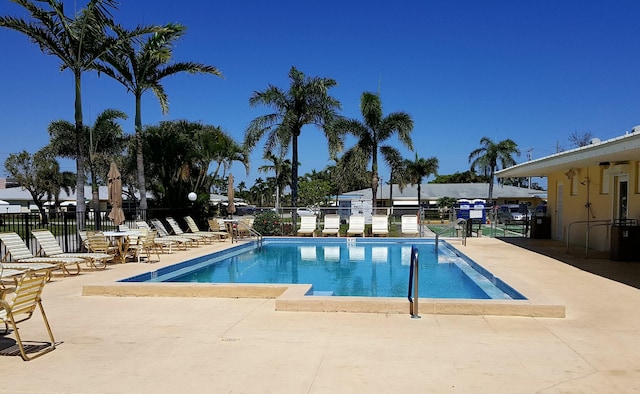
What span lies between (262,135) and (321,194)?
15.3m

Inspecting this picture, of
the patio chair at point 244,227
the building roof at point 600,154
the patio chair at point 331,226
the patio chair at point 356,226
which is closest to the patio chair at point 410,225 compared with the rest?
the patio chair at point 356,226

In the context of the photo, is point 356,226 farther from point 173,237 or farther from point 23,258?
point 23,258

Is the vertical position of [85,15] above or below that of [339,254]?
above

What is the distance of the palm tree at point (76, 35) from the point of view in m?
12.5

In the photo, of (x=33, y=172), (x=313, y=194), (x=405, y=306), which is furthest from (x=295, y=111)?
(x=33, y=172)

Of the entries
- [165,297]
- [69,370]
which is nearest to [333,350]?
[69,370]

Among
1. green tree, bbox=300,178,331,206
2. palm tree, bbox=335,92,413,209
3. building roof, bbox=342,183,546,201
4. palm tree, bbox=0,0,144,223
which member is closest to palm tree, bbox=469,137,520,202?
building roof, bbox=342,183,546,201

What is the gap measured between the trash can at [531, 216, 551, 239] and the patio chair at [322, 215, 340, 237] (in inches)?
285

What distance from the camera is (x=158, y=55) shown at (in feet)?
51.7

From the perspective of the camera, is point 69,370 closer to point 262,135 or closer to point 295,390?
point 295,390

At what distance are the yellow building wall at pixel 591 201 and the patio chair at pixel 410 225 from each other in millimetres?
4891

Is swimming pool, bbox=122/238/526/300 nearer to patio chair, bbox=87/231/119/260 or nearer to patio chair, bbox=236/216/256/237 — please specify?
patio chair, bbox=236/216/256/237

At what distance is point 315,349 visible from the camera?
4980 millimetres

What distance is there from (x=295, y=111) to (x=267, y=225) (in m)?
5.37
